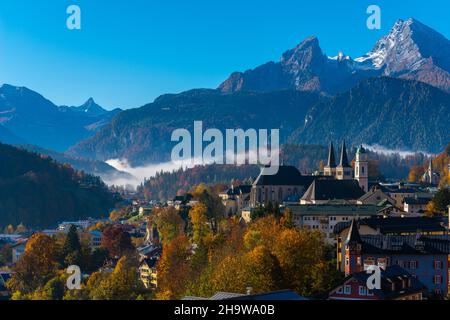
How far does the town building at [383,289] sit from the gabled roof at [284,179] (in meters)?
63.7

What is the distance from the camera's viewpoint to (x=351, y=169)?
12106cm

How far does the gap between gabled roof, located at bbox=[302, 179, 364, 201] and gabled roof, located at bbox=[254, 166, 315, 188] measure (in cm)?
1165

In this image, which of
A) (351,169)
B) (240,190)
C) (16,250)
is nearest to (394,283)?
(240,190)

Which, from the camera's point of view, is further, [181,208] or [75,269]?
[181,208]

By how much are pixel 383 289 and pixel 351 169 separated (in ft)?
257

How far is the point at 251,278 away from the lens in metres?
49.6

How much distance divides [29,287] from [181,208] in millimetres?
26674

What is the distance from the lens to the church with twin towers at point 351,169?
11225 cm

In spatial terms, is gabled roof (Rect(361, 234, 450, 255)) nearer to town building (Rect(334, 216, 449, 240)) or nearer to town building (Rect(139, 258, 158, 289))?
town building (Rect(334, 216, 449, 240))

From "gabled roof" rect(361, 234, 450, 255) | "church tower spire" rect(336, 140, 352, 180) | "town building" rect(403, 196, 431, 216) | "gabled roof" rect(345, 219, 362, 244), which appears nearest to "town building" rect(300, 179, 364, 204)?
"town building" rect(403, 196, 431, 216)

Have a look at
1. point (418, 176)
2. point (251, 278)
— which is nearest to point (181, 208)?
point (251, 278)

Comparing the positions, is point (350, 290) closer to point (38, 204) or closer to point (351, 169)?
point (351, 169)
